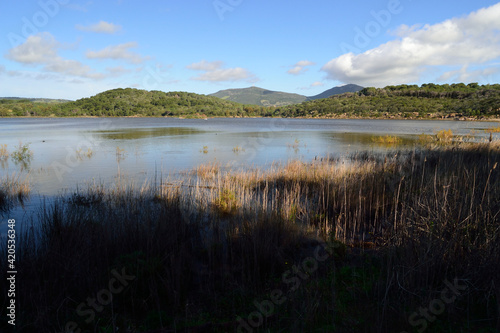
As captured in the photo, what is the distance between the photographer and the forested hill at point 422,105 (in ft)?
233

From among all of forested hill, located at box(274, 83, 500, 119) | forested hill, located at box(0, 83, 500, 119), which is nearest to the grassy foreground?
forested hill, located at box(0, 83, 500, 119)

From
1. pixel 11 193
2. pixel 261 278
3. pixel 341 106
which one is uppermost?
pixel 341 106

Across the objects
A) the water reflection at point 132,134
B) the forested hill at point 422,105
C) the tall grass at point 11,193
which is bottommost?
the tall grass at point 11,193

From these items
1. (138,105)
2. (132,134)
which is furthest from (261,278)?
(138,105)

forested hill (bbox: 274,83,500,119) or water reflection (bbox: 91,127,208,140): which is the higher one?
forested hill (bbox: 274,83,500,119)

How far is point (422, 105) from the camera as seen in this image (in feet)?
283

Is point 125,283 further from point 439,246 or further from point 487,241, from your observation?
point 487,241

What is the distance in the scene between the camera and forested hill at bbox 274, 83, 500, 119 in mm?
71044

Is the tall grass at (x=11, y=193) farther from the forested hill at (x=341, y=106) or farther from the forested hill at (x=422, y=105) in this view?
the forested hill at (x=422, y=105)

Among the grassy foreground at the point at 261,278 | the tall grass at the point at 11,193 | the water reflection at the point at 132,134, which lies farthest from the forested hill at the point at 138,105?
the grassy foreground at the point at 261,278

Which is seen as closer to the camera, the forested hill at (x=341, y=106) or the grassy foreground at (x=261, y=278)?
the grassy foreground at (x=261, y=278)

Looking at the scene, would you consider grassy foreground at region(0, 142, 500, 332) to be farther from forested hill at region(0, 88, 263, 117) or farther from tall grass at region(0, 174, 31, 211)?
forested hill at region(0, 88, 263, 117)

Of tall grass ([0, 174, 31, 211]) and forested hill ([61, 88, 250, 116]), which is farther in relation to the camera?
forested hill ([61, 88, 250, 116])

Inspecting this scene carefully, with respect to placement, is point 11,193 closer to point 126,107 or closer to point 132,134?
point 132,134
